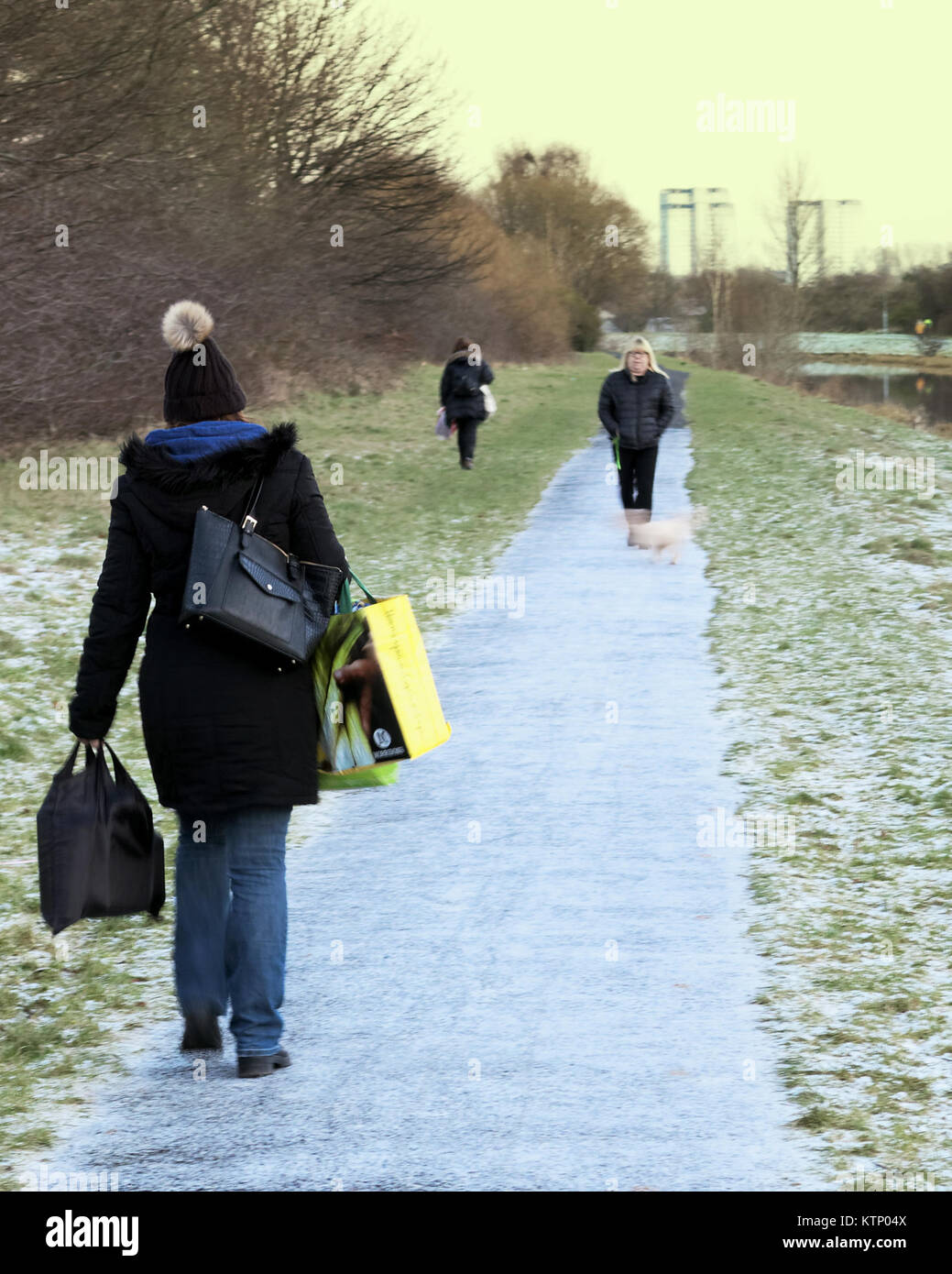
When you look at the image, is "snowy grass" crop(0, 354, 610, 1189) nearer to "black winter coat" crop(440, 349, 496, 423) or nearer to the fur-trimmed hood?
"black winter coat" crop(440, 349, 496, 423)

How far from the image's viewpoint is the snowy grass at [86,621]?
425 cm

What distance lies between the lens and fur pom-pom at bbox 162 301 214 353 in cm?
388

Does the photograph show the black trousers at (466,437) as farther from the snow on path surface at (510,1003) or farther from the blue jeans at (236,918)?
the blue jeans at (236,918)

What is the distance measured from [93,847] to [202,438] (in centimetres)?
108

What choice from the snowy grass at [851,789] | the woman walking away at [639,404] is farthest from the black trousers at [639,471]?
the snowy grass at [851,789]

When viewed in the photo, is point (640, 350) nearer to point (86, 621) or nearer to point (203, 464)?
point (86, 621)

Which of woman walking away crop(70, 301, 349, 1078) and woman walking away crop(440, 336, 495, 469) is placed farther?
woman walking away crop(440, 336, 495, 469)

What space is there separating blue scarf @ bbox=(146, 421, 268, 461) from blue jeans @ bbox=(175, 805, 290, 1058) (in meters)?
0.89

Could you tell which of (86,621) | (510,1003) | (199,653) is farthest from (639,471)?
(199,653)

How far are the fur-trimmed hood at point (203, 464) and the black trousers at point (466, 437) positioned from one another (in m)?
16.2

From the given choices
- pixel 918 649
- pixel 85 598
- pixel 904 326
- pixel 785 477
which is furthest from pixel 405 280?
pixel 904 326

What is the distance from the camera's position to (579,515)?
15.8m

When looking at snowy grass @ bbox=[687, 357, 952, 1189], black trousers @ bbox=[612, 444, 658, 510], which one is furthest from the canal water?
black trousers @ bbox=[612, 444, 658, 510]

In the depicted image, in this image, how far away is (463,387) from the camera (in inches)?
763
